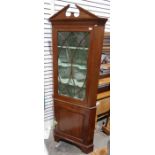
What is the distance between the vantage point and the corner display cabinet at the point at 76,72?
867mm

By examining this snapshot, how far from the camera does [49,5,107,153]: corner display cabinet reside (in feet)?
2.84

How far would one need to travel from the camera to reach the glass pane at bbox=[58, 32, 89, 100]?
0.92 meters

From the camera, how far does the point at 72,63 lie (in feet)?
3.26

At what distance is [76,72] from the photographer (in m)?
0.99

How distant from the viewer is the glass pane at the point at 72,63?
92 centimetres

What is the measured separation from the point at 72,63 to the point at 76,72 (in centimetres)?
6

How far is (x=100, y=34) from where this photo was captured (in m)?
0.84
